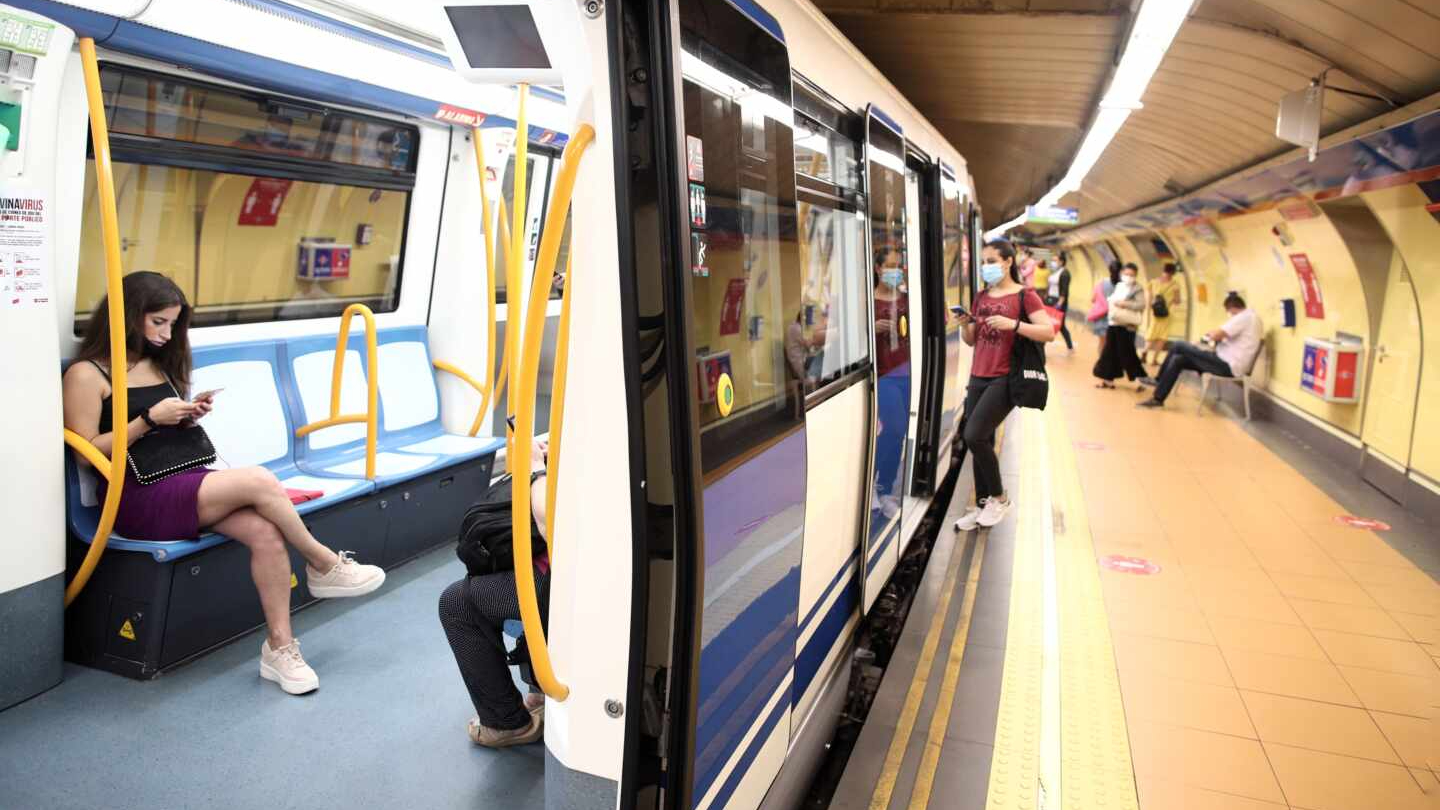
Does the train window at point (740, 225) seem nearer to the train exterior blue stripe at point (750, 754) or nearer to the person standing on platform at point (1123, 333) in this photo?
the train exterior blue stripe at point (750, 754)

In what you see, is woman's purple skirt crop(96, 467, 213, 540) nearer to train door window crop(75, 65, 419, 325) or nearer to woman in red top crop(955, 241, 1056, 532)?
train door window crop(75, 65, 419, 325)

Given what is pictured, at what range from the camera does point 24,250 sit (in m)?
3.44

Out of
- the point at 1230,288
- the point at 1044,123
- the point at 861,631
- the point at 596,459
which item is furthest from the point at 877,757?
the point at 1230,288

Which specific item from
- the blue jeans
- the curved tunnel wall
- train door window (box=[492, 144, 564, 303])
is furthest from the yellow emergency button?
the blue jeans

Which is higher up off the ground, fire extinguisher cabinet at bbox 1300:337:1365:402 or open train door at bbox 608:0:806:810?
open train door at bbox 608:0:806:810

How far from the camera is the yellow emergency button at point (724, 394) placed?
2.17 m

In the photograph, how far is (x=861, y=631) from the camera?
4.45 m

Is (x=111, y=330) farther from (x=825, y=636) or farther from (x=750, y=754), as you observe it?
(x=825, y=636)

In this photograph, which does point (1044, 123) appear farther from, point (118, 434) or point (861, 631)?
point (118, 434)

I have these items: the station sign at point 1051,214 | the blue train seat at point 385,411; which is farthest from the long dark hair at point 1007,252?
the station sign at point 1051,214

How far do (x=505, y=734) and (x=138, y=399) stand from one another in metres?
2.03

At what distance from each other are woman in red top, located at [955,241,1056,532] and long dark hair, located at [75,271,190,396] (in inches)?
171

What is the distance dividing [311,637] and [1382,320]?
341 inches

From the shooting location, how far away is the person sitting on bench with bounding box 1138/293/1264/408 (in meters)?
11.4
